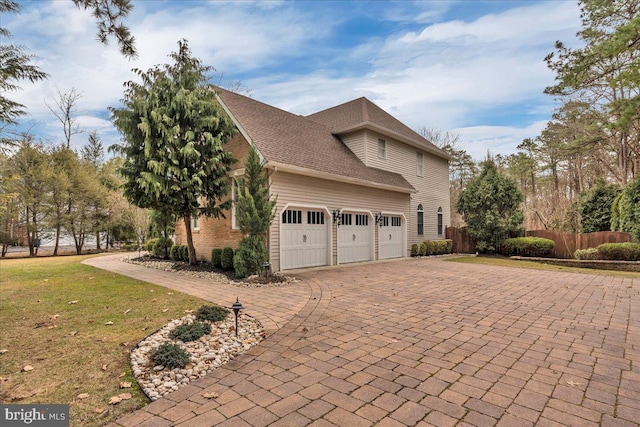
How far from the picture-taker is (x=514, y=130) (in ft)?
92.0

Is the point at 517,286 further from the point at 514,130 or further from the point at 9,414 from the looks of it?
the point at 514,130

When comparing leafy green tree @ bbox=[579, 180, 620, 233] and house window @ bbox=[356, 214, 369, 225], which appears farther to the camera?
leafy green tree @ bbox=[579, 180, 620, 233]

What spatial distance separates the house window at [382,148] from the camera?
1560cm

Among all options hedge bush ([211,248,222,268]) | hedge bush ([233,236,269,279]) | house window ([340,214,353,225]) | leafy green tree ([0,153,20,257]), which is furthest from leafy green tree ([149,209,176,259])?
leafy green tree ([0,153,20,257])

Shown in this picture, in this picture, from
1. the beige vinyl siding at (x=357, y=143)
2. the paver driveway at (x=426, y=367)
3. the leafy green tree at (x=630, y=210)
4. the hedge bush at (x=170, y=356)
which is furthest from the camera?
the beige vinyl siding at (x=357, y=143)

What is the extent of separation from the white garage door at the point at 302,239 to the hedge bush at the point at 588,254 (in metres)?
11.6

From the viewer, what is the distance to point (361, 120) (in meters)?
15.3

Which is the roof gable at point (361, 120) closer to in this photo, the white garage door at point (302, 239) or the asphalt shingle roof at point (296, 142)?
the asphalt shingle roof at point (296, 142)

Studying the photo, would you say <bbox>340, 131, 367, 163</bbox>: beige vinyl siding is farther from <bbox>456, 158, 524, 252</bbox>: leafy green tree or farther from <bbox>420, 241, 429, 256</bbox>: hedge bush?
<bbox>456, 158, 524, 252</bbox>: leafy green tree

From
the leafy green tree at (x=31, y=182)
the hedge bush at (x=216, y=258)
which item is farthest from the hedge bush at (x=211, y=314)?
the leafy green tree at (x=31, y=182)

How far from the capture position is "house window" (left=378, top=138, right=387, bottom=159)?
51.2 feet

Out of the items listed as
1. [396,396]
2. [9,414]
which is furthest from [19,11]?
[396,396]

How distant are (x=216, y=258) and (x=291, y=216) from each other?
2820mm
